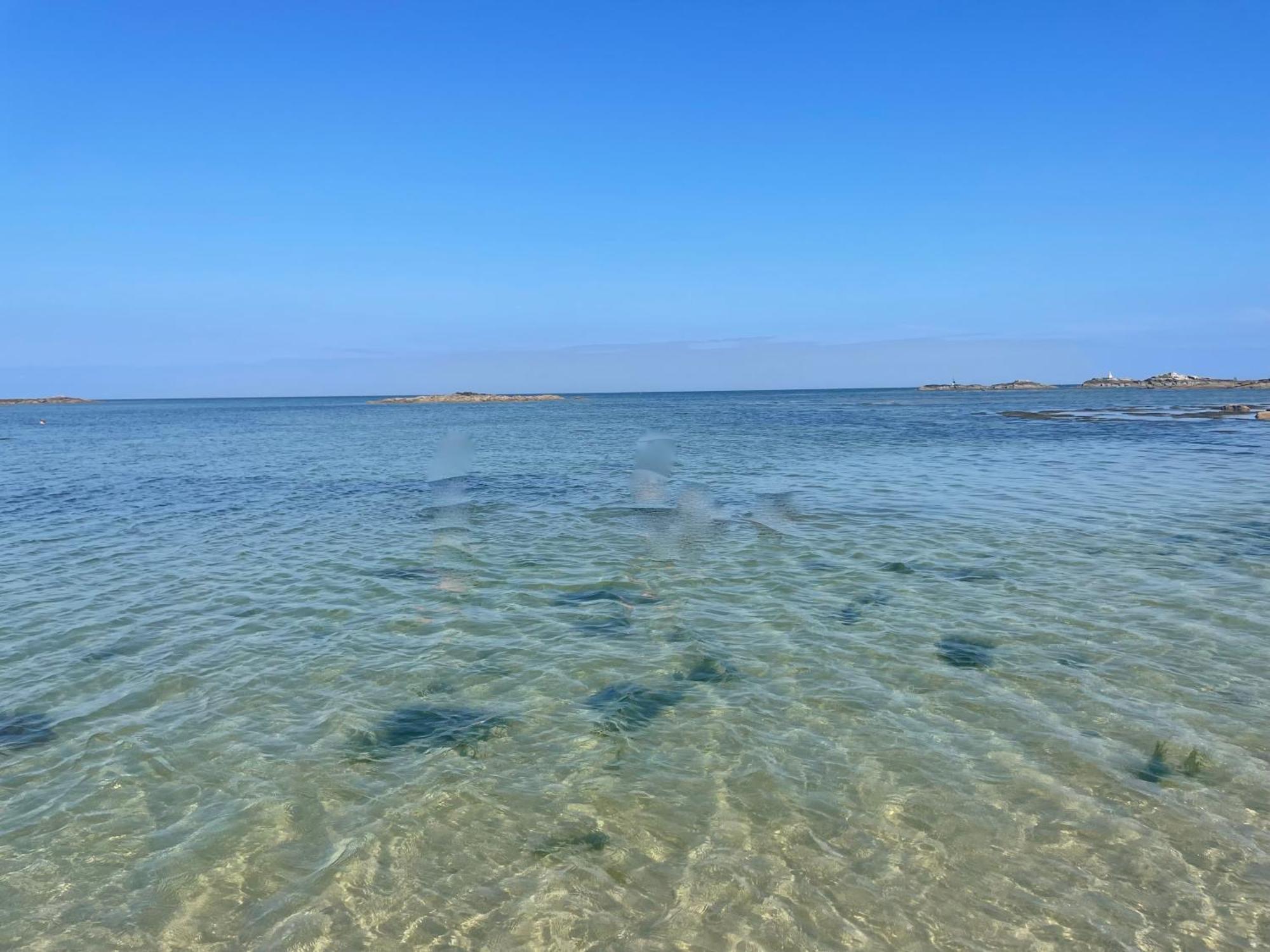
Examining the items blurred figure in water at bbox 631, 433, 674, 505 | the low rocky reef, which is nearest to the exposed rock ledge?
the low rocky reef

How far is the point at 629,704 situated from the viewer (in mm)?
9750

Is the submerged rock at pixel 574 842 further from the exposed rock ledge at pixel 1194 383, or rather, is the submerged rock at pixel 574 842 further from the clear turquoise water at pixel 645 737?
the exposed rock ledge at pixel 1194 383

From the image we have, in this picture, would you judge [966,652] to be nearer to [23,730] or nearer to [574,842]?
[574,842]

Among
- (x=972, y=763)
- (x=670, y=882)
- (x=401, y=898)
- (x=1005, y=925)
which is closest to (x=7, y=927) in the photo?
(x=401, y=898)

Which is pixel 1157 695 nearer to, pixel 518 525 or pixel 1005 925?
pixel 1005 925

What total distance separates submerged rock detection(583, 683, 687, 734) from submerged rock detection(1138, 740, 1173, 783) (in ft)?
16.9

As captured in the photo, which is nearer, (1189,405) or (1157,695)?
(1157,695)

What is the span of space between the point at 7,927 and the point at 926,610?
1256 centimetres

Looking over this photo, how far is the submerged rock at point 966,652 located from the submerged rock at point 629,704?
13.4 ft

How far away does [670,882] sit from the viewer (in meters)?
6.35

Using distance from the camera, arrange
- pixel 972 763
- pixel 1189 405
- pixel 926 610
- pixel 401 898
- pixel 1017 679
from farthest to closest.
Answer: pixel 1189 405 → pixel 926 610 → pixel 1017 679 → pixel 972 763 → pixel 401 898

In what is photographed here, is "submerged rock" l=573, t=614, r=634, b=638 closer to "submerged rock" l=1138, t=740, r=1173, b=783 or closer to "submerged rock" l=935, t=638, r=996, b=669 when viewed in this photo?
"submerged rock" l=935, t=638, r=996, b=669

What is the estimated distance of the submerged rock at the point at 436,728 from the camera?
879 cm

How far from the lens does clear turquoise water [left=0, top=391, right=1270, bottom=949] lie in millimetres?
6059
